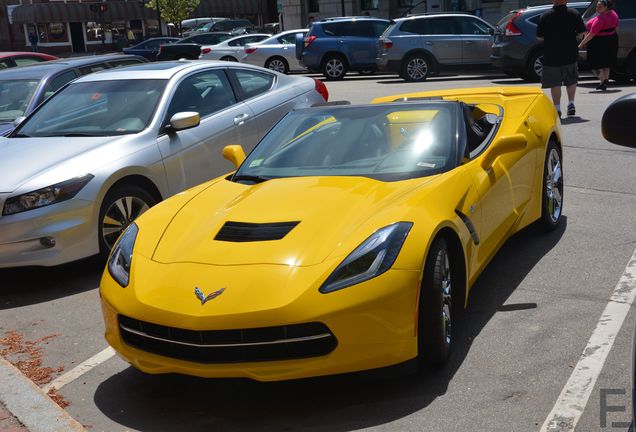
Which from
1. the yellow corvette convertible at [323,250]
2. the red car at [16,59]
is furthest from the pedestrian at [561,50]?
the red car at [16,59]

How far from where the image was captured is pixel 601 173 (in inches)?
349

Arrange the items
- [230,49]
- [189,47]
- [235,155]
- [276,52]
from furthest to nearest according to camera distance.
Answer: [189,47]
[230,49]
[276,52]
[235,155]

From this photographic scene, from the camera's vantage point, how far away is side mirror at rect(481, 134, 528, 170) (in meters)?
5.25

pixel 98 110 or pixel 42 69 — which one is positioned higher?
pixel 42 69

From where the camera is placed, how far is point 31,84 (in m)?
9.48

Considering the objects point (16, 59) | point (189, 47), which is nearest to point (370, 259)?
point (16, 59)

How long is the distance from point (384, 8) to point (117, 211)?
36933 mm

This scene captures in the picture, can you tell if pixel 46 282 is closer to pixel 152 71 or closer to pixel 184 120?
pixel 184 120

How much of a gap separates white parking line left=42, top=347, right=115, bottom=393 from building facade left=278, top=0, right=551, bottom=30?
31.3m

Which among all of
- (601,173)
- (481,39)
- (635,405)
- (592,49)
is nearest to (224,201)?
(635,405)

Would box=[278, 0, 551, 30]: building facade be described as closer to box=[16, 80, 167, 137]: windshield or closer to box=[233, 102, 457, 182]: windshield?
box=[16, 80, 167, 137]: windshield

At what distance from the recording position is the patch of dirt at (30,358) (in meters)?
4.73

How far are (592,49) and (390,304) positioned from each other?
12402mm

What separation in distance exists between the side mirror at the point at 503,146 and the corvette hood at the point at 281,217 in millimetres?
673
